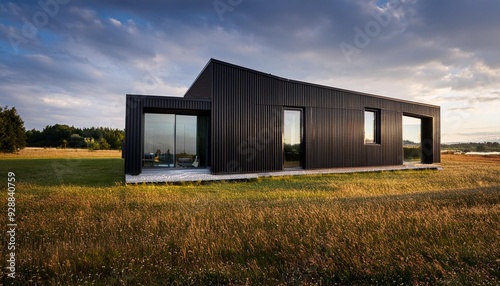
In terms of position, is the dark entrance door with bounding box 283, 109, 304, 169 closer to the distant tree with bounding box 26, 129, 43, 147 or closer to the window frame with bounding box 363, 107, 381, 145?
the window frame with bounding box 363, 107, 381, 145

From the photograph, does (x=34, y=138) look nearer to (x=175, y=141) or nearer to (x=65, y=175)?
(x=65, y=175)

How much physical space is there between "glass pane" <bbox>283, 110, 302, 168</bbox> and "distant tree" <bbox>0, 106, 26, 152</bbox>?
28397 mm

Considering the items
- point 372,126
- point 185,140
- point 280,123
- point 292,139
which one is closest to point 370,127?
point 372,126

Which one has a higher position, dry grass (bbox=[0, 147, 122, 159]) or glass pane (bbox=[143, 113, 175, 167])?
glass pane (bbox=[143, 113, 175, 167])

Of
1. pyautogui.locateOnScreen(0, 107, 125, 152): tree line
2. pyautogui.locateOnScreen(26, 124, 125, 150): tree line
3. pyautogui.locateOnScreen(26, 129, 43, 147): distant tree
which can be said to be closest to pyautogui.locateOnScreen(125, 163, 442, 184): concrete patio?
pyautogui.locateOnScreen(0, 107, 125, 152): tree line

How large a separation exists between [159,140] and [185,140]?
1089 mm

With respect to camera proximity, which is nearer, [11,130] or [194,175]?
[194,175]

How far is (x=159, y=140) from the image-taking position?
12.1 m

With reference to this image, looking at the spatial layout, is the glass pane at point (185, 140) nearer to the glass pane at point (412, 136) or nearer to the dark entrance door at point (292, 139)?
the dark entrance door at point (292, 139)

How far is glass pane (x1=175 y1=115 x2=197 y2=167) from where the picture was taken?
12383 mm

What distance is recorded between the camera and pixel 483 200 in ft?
20.2

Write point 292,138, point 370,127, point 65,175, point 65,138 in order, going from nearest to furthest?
point 292,138
point 65,175
point 370,127
point 65,138

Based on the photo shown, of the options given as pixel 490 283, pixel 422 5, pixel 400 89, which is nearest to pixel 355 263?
pixel 490 283

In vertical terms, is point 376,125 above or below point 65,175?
above
